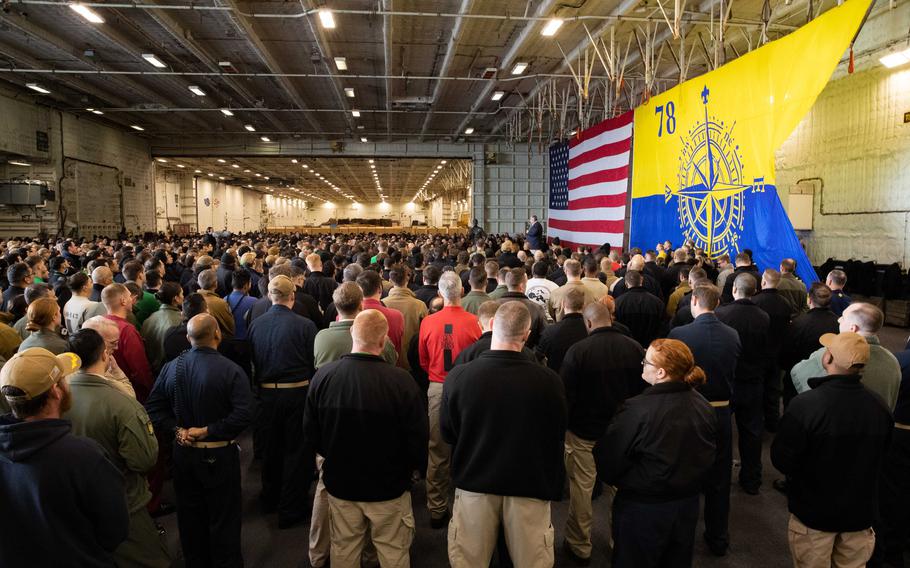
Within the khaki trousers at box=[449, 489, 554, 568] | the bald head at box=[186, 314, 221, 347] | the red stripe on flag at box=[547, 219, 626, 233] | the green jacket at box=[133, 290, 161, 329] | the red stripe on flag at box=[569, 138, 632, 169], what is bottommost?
the khaki trousers at box=[449, 489, 554, 568]

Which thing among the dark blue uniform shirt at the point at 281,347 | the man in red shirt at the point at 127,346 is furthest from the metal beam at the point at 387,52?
the dark blue uniform shirt at the point at 281,347

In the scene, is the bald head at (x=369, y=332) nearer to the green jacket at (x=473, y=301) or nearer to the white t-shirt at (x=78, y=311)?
the green jacket at (x=473, y=301)

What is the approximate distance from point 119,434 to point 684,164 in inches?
460

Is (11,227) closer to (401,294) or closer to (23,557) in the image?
(401,294)

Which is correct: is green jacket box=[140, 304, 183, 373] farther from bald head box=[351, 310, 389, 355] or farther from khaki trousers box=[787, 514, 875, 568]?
khaki trousers box=[787, 514, 875, 568]

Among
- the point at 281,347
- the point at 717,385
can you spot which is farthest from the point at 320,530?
the point at 717,385

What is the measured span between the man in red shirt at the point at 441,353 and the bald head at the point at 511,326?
145 cm

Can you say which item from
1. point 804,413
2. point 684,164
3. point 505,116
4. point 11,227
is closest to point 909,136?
point 684,164

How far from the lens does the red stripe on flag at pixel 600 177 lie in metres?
14.3

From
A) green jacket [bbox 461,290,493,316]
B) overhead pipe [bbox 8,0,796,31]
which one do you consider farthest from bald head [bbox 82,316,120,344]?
overhead pipe [bbox 8,0,796,31]

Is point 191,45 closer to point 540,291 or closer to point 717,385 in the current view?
point 540,291

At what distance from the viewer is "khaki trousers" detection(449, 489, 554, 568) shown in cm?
257

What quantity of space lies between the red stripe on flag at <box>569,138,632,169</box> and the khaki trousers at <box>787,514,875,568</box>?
12392 mm

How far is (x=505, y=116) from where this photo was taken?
21.6 m
